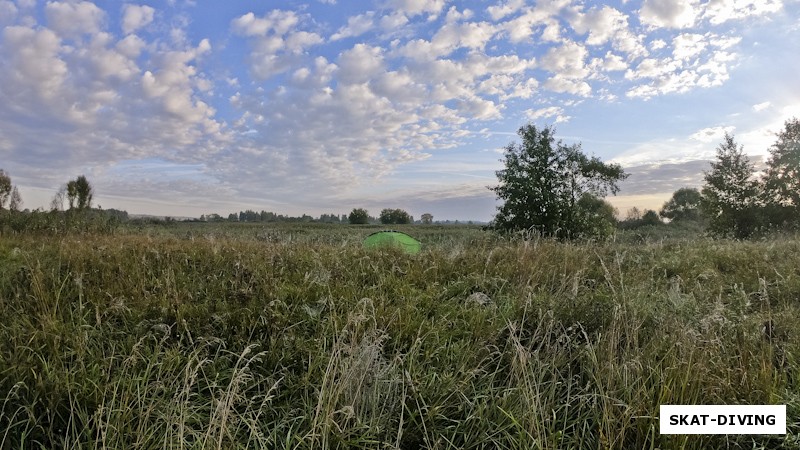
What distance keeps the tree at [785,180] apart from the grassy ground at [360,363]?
33.2 m

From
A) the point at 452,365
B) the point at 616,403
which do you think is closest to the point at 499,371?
the point at 452,365

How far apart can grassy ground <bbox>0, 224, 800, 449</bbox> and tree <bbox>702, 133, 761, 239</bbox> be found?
1230 inches

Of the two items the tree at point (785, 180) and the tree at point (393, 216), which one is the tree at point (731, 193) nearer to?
the tree at point (785, 180)

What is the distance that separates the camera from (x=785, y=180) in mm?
30234

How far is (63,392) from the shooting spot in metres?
2.52

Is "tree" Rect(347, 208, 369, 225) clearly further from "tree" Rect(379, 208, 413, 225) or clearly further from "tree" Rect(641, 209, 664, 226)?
"tree" Rect(641, 209, 664, 226)

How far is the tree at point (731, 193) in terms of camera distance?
29.8 metres

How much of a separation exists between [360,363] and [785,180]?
131 ft

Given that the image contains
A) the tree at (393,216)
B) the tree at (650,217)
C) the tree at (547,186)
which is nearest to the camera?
the tree at (547,186)

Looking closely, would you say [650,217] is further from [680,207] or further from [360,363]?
[360,363]

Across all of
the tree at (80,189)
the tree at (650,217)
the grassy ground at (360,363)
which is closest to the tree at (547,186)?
the grassy ground at (360,363)

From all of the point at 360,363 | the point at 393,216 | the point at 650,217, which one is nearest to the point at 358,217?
the point at 393,216

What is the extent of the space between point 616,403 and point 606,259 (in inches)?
227

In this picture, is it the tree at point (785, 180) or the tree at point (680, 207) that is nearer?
the tree at point (785, 180)
